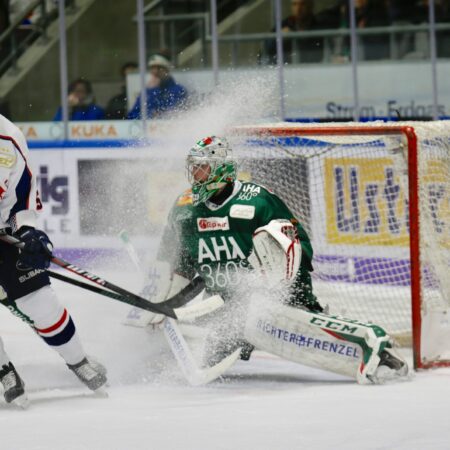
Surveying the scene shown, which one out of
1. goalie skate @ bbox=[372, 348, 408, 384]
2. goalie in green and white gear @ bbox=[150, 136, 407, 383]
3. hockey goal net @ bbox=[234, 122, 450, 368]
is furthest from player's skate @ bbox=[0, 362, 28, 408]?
hockey goal net @ bbox=[234, 122, 450, 368]

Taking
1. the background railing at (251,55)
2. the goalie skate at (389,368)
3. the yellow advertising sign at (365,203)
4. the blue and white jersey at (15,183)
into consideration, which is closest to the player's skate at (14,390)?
the blue and white jersey at (15,183)

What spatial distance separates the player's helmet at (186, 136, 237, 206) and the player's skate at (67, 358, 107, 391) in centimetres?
67

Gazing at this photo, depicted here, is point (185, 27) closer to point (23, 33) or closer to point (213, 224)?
point (23, 33)

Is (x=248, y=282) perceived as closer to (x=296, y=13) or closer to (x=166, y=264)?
(x=166, y=264)

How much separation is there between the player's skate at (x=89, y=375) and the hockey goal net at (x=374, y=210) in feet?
3.78

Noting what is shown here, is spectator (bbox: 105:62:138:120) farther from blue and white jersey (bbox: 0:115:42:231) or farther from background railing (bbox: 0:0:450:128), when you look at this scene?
blue and white jersey (bbox: 0:115:42:231)

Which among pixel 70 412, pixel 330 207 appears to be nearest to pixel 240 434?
pixel 70 412

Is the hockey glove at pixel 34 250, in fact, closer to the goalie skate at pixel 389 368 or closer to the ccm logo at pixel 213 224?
Answer: the ccm logo at pixel 213 224

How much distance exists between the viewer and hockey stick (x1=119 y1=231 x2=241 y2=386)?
4223mm

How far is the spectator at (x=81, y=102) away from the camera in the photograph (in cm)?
805

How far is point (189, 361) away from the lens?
13.9ft

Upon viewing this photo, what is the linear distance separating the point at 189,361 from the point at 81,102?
164 inches

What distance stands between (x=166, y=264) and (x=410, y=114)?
11.0 feet

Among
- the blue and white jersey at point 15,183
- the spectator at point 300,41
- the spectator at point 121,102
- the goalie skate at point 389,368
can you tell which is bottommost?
the goalie skate at point 389,368
